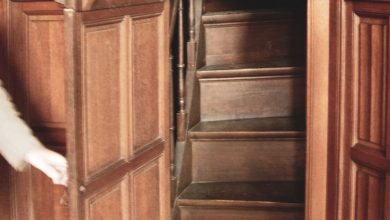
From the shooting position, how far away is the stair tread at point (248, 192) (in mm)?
2922

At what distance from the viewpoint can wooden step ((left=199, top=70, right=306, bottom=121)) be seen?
3.28 metres

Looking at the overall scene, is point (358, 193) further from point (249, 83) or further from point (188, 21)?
point (188, 21)

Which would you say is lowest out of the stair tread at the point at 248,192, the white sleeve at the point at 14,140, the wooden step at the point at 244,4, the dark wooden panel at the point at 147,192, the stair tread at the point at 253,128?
the stair tread at the point at 248,192

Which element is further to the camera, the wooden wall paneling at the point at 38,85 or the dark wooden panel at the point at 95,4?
the wooden wall paneling at the point at 38,85

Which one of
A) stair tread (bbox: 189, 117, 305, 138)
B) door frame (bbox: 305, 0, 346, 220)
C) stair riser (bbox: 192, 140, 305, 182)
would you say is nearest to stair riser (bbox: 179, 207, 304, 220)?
stair riser (bbox: 192, 140, 305, 182)

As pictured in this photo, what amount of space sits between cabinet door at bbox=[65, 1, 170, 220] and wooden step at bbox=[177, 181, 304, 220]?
37cm

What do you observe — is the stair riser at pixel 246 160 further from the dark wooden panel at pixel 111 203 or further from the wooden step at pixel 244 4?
the dark wooden panel at pixel 111 203

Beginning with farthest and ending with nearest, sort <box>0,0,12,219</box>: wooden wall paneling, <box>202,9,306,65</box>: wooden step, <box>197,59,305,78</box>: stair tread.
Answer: <box>202,9,306,65</box>: wooden step → <box>197,59,305,78</box>: stair tread → <box>0,0,12,219</box>: wooden wall paneling

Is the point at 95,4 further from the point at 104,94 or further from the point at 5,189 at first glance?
the point at 5,189

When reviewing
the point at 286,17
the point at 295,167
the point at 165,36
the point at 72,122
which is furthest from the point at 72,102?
the point at 286,17

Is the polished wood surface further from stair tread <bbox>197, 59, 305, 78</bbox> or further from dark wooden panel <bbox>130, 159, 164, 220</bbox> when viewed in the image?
stair tread <bbox>197, 59, 305, 78</bbox>

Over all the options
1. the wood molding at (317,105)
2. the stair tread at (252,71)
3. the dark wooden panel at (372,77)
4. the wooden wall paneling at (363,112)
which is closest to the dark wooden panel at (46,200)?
the stair tread at (252,71)

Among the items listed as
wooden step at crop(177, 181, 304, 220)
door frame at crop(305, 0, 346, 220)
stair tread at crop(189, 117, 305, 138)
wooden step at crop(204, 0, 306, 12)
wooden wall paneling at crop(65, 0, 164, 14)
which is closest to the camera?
wooden wall paneling at crop(65, 0, 164, 14)

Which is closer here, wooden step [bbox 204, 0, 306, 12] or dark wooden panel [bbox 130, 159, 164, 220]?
dark wooden panel [bbox 130, 159, 164, 220]
